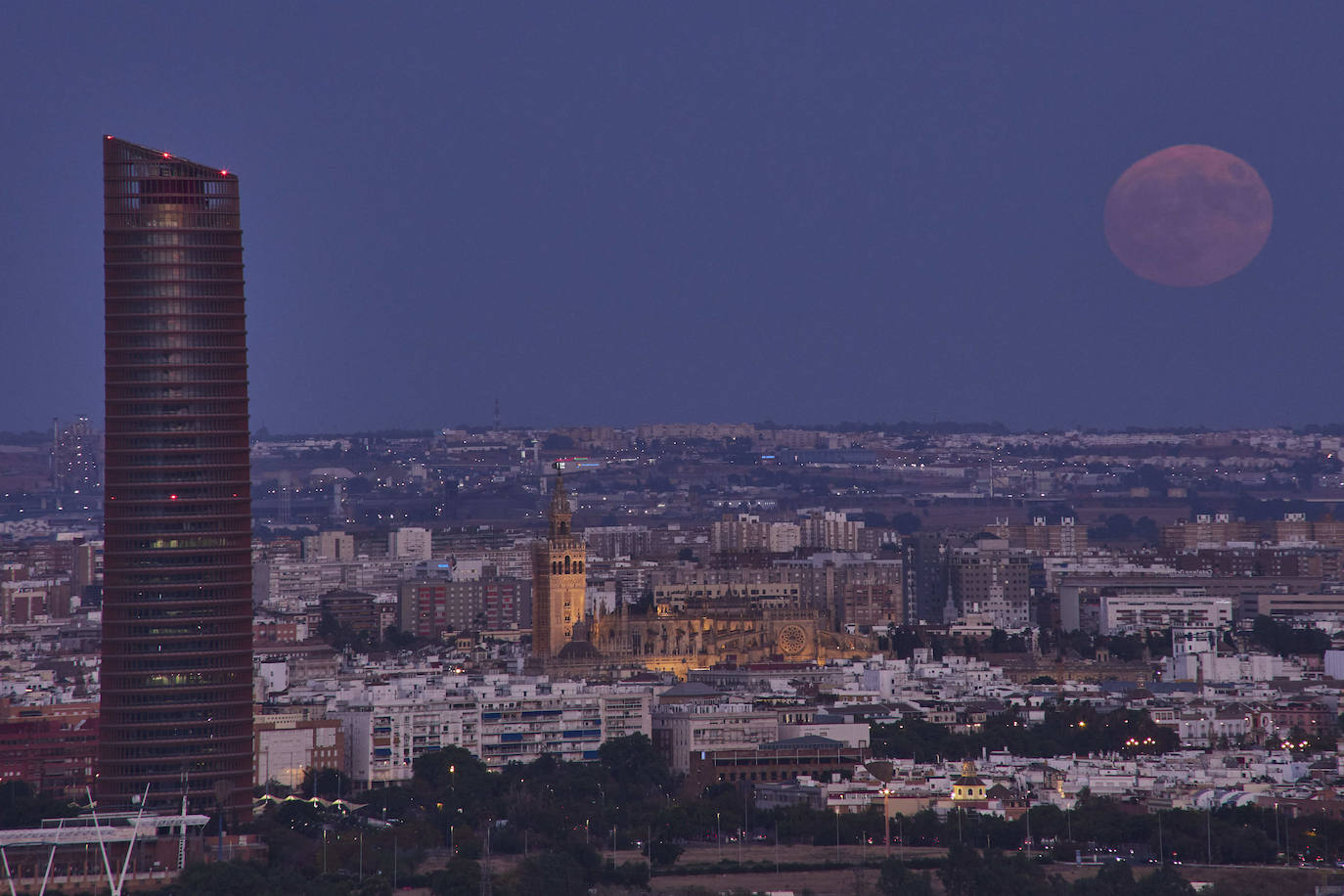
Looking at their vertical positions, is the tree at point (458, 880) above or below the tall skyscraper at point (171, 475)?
below

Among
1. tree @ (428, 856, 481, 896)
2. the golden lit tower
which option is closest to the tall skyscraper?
tree @ (428, 856, 481, 896)

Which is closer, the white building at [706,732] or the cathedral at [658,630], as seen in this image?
the white building at [706,732]

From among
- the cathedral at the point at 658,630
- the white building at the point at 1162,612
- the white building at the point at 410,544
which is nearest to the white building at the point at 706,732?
the cathedral at the point at 658,630

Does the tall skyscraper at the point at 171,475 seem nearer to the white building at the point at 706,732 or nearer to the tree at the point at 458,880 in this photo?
the tree at the point at 458,880

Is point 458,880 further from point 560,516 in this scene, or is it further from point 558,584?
point 560,516

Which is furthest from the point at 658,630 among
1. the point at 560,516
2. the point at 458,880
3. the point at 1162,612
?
the point at 458,880

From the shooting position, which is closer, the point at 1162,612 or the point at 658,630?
the point at 658,630
